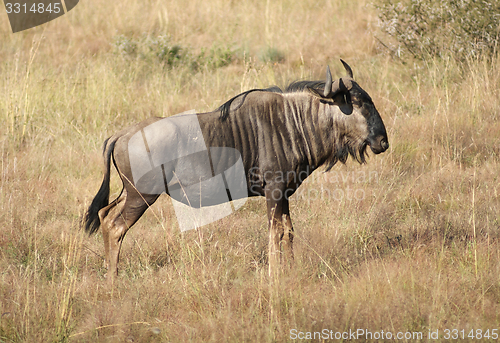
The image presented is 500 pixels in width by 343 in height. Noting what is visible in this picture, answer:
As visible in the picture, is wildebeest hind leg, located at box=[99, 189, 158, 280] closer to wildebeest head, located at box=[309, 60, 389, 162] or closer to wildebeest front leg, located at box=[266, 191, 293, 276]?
wildebeest front leg, located at box=[266, 191, 293, 276]

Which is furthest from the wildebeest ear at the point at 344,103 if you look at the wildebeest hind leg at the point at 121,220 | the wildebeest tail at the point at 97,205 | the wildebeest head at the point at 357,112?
the wildebeest tail at the point at 97,205

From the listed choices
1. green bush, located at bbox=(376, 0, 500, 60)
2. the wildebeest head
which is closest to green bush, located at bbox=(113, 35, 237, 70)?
green bush, located at bbox=(376, 0, 500, 60)

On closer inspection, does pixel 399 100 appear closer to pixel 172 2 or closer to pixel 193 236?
pixel 193 236

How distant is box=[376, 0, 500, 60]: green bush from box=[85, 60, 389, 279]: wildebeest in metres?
4.09

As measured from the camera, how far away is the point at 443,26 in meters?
7.35

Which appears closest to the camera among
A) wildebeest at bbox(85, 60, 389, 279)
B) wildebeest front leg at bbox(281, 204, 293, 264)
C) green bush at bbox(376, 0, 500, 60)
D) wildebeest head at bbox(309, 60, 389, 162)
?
wildebeest at bbox(85, 60, 389, 279)

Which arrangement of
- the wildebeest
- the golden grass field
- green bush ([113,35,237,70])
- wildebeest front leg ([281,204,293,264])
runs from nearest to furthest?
the golden grass field, the wildebeest, wildebeest front leg ([281,204,293,264]), green bush ([113,35,237,70])

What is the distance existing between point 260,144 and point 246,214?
1396mm

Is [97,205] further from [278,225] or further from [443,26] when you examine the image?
[443,26]

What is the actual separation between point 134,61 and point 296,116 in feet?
19.3

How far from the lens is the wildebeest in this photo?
3.30 m

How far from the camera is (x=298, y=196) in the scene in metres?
4.91

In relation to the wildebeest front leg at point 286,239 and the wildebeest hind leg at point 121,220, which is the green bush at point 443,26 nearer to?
the wildebeest front leg at point 286,239

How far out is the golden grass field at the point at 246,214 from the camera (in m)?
2.72
